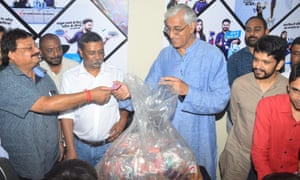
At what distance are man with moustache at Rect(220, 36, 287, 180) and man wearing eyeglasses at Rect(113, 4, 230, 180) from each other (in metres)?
0.20

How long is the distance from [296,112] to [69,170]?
1440mm

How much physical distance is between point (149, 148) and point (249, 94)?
109cm

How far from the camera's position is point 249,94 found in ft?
7.47

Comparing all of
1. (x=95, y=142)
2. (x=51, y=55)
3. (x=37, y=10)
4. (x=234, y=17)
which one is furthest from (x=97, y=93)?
(x=234, y=17)

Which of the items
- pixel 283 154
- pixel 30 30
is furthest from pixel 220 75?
pixel 30 30

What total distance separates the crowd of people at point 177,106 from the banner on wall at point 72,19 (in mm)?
350

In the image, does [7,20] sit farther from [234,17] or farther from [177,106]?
[234,17]

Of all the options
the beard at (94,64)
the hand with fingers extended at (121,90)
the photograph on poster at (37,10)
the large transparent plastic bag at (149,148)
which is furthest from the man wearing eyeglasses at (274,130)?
the photograph on poster at (37,10)

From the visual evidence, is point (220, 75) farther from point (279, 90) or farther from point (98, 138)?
point (98, 138)

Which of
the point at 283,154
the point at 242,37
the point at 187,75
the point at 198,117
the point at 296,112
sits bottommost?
the point at 283,154

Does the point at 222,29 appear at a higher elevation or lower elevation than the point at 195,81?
higher

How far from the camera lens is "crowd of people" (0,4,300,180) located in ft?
6.17

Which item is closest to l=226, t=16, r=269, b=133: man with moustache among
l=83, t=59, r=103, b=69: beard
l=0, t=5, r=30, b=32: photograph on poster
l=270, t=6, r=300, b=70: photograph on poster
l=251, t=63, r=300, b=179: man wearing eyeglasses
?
l=270, t=6, r=300, b=70: photograph on poster

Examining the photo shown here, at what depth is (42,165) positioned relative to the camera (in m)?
2.06
